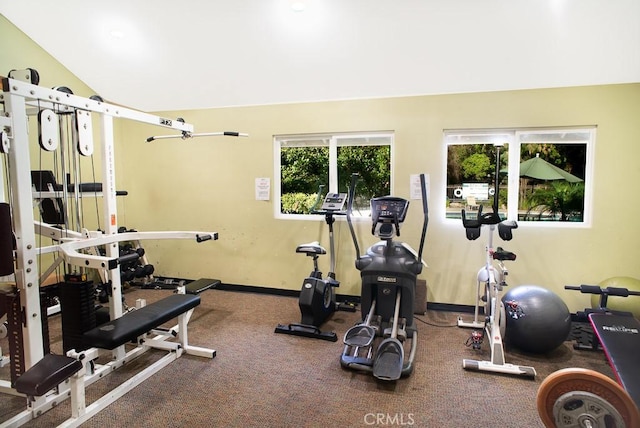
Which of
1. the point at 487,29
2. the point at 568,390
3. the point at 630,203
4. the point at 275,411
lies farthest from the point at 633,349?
the point at 487,29

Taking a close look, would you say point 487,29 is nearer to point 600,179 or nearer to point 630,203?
point 600,179

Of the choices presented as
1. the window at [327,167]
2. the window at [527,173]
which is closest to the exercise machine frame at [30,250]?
the window at [327,167]

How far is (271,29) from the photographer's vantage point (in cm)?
329

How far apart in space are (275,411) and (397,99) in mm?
3175

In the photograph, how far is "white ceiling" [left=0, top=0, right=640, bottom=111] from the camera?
2.92 m

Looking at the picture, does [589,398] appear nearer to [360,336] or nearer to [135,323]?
[360,336]

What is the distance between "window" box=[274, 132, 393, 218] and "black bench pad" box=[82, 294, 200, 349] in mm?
1882

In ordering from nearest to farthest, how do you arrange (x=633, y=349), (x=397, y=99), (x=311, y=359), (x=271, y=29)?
(x=633, y=349), (x=311, y=359), (x=271, y=29), (x=397, y=99)

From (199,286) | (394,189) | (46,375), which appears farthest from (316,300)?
(46,375)

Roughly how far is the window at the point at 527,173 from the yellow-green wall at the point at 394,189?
13 centimetres

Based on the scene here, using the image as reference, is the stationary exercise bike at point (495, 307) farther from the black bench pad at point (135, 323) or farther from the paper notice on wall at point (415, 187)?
the black bench pad at point (135, 323)

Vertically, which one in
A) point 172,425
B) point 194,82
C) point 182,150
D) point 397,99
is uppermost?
point 194,82

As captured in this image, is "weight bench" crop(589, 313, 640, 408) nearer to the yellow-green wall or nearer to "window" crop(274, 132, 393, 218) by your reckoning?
the yellow-green wall

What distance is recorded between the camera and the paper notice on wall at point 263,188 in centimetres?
435
